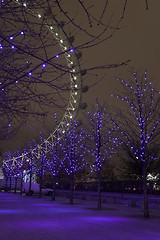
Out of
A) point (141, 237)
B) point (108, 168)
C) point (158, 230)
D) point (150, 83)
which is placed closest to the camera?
point (141, 237)

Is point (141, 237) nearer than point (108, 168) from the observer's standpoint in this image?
Yes

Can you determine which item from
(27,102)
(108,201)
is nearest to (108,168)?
(108,201)

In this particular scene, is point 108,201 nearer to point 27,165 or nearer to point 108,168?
point 27,165

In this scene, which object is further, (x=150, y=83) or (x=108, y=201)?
(x=108, y=201)

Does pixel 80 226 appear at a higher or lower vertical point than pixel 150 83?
lower

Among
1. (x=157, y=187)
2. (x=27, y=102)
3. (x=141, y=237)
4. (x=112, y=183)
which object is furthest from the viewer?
(x=112, y=183)

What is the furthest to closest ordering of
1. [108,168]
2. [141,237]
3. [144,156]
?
[108,168]
[144,156]
[141,237]

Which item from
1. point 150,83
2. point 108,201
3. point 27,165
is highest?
point 150,83

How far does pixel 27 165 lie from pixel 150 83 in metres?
25.8

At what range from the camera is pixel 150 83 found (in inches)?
589

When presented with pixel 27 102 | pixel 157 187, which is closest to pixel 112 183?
pixel 157 187

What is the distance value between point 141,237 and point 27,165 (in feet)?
102

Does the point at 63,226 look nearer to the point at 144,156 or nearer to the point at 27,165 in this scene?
the point at 144,156

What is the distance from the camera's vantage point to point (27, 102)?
5.88 m
